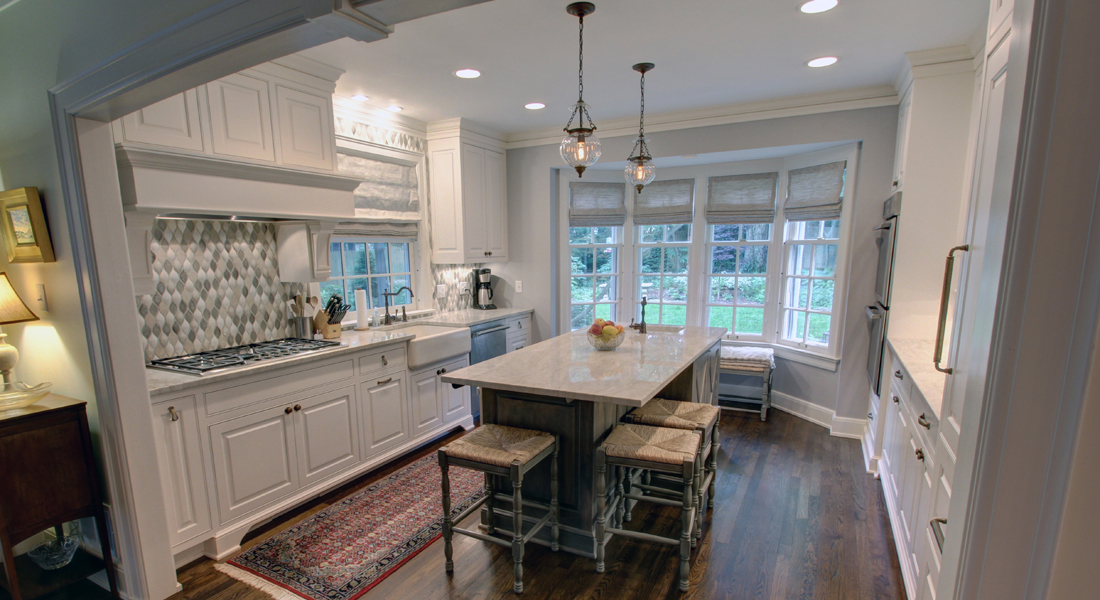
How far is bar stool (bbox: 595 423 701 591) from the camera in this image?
2.08 metres

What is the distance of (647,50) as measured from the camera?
108 inches

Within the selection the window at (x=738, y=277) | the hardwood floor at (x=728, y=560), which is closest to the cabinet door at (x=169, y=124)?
the hardwood floor at (x=728, y=560)

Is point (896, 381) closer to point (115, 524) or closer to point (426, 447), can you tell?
point (426, 447)

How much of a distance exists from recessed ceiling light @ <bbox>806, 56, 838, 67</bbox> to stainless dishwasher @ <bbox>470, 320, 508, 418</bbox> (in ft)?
9.98

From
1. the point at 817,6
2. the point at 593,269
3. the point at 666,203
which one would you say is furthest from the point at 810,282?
the point at 817,6

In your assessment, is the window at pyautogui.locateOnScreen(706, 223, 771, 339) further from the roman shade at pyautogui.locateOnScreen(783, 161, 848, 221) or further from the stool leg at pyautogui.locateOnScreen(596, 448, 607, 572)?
the stool leg at pyautogui.locateOnScreen(596, 448, 607, 572)

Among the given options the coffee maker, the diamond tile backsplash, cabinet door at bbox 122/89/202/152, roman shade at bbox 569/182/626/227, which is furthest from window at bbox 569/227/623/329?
cabinet door at bbox 122/89/202/152

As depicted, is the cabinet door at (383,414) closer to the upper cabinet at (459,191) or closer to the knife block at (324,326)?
the knife block at (324,326)

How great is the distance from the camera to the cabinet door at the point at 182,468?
2.16 m

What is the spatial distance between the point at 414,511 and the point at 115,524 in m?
1.33

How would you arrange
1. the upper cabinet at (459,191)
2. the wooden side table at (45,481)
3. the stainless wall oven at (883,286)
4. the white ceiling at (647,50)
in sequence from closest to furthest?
the wooden side table at (45,481)
the white ceiling at (647,50)
the stainless wall oven at (883,286)
the upper cabinet at (459,191)

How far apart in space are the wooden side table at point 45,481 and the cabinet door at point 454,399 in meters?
1.98

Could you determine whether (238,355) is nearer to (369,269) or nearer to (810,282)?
(369,269)

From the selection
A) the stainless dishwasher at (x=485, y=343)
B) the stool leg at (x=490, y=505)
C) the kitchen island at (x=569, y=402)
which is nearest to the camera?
the kitchen island at (x=569, y=402)
